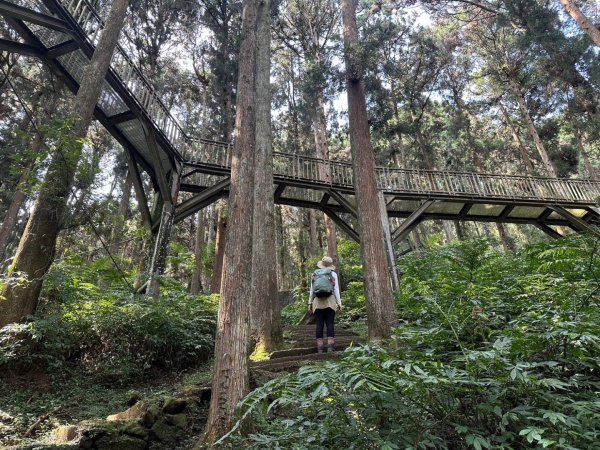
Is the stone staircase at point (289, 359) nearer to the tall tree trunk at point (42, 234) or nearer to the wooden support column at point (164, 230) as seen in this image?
the tall tree trunk at point (42, 234)

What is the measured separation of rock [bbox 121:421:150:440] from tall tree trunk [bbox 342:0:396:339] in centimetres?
333

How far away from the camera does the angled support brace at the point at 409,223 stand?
11.2 meters

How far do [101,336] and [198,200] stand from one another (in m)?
5.09

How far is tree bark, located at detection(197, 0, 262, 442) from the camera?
3156 millimetres

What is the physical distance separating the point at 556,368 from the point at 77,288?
5991 mm

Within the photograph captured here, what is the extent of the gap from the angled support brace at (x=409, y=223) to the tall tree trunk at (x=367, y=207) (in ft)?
14.7

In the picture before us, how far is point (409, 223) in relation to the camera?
11.5 m

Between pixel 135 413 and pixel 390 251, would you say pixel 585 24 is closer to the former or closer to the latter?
pixel 390 251

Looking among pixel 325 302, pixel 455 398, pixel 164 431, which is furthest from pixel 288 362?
pixel 455 398

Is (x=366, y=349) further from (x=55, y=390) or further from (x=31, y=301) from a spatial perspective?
(x=31, y=301)

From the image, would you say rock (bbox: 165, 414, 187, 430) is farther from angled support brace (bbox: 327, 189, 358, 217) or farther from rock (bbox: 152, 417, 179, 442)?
angled support brace (bbox: 327, 189, 358, 217)

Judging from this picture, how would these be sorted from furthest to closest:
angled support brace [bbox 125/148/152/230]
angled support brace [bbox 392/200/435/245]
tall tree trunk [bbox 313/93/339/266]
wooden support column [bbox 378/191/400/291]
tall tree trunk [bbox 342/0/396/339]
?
1. tall tree trunk [bbox 313/93/339/266]
2. angled support brace [bbox 392/200/435/245]
3. wooden support column [bbox 378/191/400/291]
4. angled support brace [bbox 125/148/152/230]
5. tall tree trunk [bbox 342/0/396/339]

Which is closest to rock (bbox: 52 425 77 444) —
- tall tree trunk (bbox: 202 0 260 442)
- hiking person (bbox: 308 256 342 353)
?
tall tree trunk (bbox: 202 0 260 442)

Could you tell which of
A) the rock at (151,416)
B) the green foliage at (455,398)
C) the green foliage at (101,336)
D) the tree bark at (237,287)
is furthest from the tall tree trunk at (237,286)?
the green foliage at (101,336)
